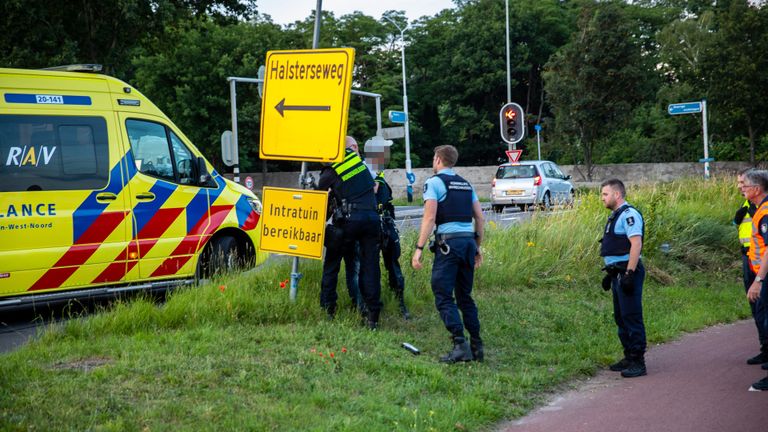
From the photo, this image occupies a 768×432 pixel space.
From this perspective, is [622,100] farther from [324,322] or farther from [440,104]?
[324,322]

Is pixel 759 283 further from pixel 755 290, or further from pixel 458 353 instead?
pixel 458 353

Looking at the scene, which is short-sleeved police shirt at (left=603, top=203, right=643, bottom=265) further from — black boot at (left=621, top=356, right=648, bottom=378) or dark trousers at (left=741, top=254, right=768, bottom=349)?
dark trousers at (left=741, top=254, right=768, bottom=349)

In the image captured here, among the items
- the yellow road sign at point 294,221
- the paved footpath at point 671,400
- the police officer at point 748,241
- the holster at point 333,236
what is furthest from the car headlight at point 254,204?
the police officer at point 748,241

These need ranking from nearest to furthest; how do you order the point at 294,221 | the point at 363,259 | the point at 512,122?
the point at 363,259 → the point at 294,221 → the point at 512,122

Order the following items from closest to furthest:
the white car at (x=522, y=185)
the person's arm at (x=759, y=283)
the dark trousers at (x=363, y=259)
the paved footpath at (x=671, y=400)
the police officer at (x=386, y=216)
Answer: the paved footpath at (x=671, y=400) < the person's arm at (x=759, y=283) < the dark trousers at (x=363, y=259) < the police officer at (x=386, y=216) < the white car at (x=522, y=185)

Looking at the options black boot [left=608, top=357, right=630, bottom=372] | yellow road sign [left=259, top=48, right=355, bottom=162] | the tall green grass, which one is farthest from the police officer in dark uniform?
black boot [left=608, top=357, right=630, bottom=372]

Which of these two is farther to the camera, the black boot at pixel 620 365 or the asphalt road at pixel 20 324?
the asphalt road at pixel 20 324

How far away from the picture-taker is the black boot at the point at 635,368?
689cm

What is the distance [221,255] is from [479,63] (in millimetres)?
43239

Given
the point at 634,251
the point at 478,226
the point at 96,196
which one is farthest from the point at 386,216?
the point at 96,196

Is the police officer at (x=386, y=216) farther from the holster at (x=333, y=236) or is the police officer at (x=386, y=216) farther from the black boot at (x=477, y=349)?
the black boot at (x=477, y=349)

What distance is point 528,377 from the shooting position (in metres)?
6.53

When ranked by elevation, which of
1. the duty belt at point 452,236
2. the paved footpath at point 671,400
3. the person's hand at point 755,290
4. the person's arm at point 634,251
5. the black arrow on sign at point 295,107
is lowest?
the paved footpath at point 671,400

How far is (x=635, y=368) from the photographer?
6.93 metres
